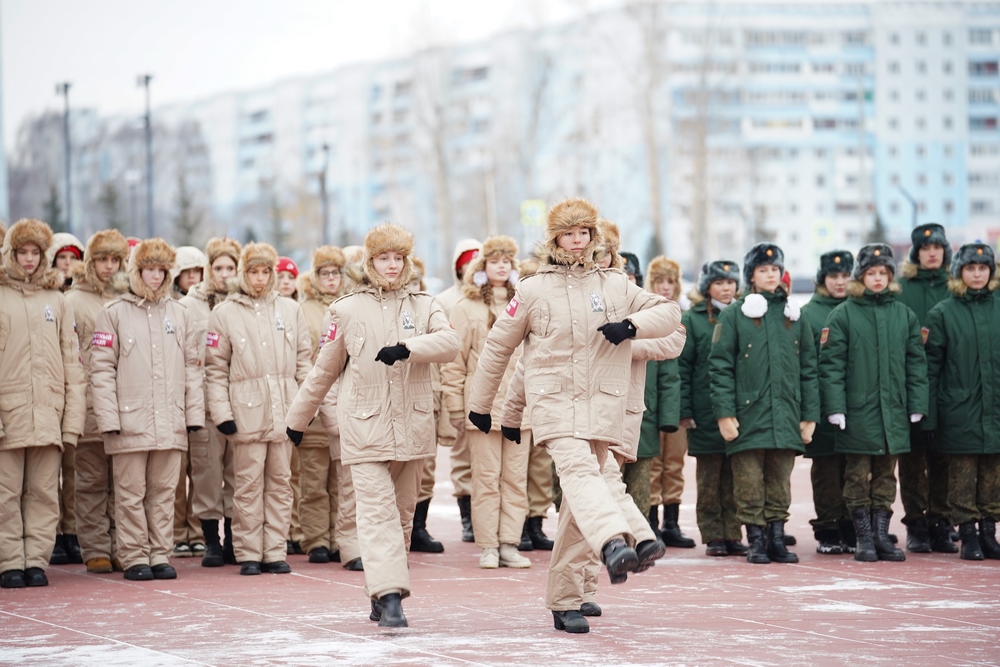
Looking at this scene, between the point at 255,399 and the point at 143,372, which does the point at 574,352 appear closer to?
the point at 255,399

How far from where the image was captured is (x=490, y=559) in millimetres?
9891

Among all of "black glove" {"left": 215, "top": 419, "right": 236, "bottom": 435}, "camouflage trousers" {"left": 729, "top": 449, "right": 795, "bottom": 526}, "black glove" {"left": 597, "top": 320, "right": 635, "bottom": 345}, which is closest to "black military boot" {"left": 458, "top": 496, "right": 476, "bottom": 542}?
"camouflage trousers" {"left": 729, "top": 449, "right": 795, "bottom": 526}

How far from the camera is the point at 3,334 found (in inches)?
372

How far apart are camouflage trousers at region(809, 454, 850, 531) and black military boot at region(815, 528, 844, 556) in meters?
0.03

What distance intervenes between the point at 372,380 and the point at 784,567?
353 cm

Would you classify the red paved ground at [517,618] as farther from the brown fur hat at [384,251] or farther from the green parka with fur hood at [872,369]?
the brown fur hat at [384,251]

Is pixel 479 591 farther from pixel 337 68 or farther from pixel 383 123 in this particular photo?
pixel 337 68

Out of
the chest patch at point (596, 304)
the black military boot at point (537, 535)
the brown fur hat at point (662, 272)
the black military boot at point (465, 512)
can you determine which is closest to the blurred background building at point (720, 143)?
the black military boot at point (465, 512)

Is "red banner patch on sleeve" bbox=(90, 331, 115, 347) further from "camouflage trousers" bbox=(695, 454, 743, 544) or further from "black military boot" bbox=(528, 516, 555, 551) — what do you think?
"camouflage trousers" bbox=(695, 454, 743, 544)

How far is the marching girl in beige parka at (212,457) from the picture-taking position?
34.1 ft

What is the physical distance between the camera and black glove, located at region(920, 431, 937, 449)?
10539mm

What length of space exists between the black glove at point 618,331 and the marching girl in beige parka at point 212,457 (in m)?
3.94

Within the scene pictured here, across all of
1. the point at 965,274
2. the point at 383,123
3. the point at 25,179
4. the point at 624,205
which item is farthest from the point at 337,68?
the point at 965,274

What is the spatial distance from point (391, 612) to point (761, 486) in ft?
Answer: 11.8
